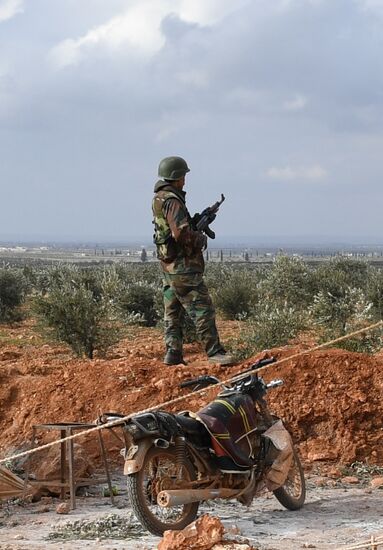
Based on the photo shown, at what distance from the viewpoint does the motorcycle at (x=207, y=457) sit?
222 inches

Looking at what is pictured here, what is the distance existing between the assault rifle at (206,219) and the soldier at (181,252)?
0.32 feet

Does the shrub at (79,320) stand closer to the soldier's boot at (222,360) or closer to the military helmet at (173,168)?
the soldier's boot at (222,360)

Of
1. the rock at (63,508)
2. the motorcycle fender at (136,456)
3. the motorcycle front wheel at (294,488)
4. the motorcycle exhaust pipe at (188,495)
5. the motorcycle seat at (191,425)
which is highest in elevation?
the motorcycle seat at (191,425)

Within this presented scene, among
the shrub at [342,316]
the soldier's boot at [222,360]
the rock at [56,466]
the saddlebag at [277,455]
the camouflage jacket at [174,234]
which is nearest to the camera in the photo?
the saddlebag at [277,455]

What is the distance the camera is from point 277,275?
23844 mm

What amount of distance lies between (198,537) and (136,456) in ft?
3.36

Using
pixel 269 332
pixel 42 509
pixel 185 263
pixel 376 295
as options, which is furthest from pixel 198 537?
pixel 376 295

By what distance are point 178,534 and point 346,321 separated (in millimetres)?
11712

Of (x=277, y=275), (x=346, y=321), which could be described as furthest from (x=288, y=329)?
(x=277, y=275)

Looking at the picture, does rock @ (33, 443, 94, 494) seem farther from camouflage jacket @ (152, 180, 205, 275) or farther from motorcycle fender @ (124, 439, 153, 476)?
camouflage jacket @ (152, 180, 205, 275)

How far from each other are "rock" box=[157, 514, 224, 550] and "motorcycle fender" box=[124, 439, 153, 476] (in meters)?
0.79

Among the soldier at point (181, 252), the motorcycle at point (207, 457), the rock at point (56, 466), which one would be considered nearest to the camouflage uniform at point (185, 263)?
the soldier at point (181, 252)

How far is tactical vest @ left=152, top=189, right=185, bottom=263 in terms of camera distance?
8.77 metres

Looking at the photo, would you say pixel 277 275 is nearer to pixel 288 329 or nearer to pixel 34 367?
pixel 288 329
